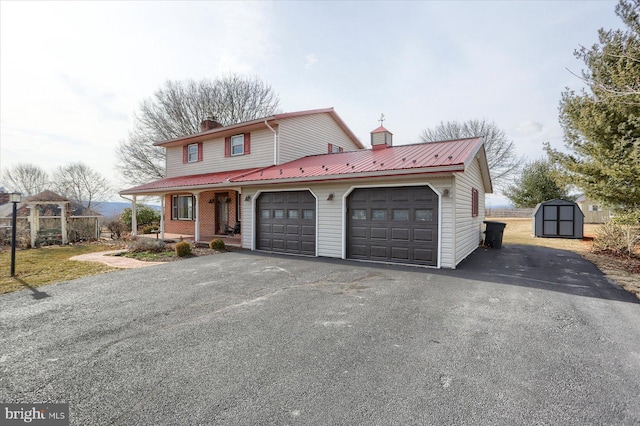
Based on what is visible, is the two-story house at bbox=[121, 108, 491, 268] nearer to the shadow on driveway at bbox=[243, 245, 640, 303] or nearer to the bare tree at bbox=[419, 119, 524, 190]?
the shadow on driveway at bbox=[243, 245, 640, 303]

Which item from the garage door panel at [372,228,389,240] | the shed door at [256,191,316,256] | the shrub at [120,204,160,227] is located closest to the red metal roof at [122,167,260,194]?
the shed door at [256,191,316,256]

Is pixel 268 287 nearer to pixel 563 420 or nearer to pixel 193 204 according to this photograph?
pixel 563 420

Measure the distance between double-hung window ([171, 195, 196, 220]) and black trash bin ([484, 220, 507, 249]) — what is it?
47.8 feet

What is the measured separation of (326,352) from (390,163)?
6.48 metres

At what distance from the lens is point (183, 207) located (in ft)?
53.9

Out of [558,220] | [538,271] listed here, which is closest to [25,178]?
[538,271]

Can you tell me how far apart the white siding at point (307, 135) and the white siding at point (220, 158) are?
2.07 feet

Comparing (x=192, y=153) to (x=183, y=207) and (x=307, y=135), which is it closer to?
(x=183, y=207)

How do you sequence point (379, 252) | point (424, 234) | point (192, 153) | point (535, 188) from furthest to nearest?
point (535, 188) < point (192, 153) < point (379, 252) < point (424, 234)

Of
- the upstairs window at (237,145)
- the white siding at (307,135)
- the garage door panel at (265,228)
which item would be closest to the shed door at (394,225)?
the garage door panel at (265,228)

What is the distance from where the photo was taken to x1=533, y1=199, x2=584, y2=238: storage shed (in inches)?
600

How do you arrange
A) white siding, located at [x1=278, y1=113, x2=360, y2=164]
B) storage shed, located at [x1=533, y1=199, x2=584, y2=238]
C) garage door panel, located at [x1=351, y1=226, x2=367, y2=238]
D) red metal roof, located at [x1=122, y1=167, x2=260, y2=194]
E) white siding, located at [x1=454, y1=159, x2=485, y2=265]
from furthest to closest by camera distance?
storage shed, located at [x1=533, y1=199, x2=584, y2=238] < white siding, located at [x1=278, y1=113, x2=360, y2=164] < red metal roof, located at [x1=122, y1=167, x2=260, y2=194] < garage door panel, located at [x1=351, y1=226, x2=367, y2=238] < white siding, located at [x1=454, y1=159, x2=485, y2=265]

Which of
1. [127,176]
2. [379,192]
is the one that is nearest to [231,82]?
[127,176]

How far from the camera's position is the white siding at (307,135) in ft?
42.8
